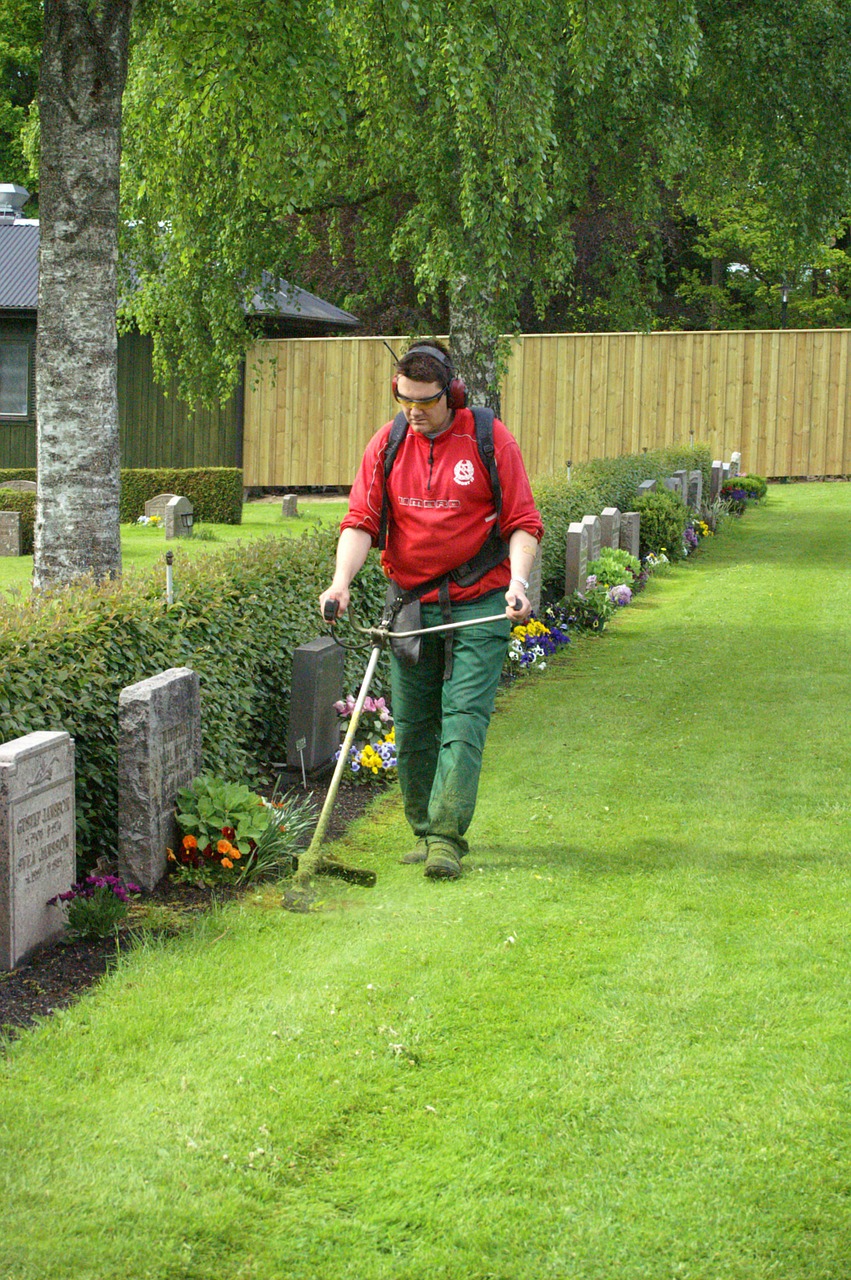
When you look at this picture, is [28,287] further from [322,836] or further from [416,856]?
[322,836]

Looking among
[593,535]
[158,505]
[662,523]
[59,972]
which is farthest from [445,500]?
[158,505]

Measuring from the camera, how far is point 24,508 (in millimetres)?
18672

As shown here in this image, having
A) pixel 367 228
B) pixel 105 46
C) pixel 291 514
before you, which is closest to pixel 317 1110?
pixel 105 46

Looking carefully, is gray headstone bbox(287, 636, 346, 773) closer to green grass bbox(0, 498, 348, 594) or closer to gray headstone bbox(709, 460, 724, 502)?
green grass bbox(0, 498, 348, 594)

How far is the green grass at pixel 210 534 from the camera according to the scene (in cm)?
1602

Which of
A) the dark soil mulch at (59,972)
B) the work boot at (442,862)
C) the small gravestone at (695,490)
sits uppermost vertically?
the small gravestone at (695,490)

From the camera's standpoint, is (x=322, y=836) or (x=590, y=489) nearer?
(x=322, y=836)

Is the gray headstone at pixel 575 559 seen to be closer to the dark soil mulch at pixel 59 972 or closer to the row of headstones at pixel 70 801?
the row of headstones at pixel 70 801

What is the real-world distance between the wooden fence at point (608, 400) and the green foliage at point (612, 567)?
12.3 metres

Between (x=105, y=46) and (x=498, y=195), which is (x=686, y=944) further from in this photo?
(x=498, y=195)

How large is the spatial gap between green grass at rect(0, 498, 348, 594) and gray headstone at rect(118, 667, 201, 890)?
754 cm

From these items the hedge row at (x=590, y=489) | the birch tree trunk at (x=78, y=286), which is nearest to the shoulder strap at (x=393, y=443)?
the birch tree trunk at (x=78, y=286)

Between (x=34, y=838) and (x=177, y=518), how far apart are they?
14.9 metres

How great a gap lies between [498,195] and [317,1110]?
10588 mm
